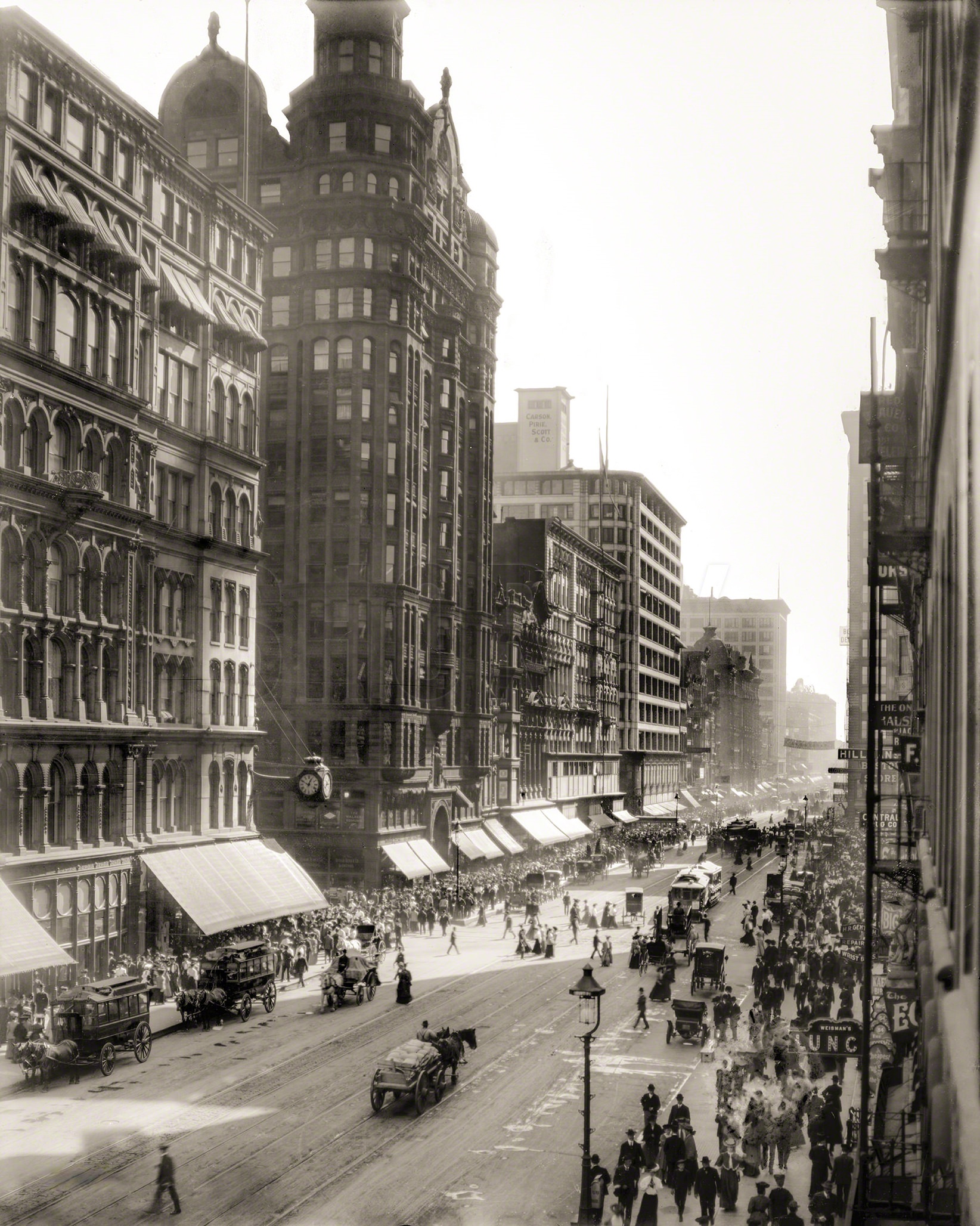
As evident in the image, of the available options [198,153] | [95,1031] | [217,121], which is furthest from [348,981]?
[217,121]

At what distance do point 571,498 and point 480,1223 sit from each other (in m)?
117

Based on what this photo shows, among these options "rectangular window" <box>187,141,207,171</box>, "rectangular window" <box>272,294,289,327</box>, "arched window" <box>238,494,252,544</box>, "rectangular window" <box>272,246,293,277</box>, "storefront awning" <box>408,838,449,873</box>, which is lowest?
"storefront awning" <box>408,838,449,873</box>

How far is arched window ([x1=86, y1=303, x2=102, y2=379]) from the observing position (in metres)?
44.8

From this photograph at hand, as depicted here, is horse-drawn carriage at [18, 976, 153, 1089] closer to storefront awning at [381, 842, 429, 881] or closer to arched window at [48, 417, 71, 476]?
arched window at [48, 417, 71, 476]

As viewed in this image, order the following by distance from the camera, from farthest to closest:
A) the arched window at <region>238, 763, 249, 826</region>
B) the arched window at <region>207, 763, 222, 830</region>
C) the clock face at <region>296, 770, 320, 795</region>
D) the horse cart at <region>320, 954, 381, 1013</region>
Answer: the clock face at <region>296, 770, 320, 795</region>
the arched window at <region>238, 763, 249, 826</region>
the arched window at <region>207, 763, 222, 830</region>
the horse cart at <region>320, 954, 381, 1013</region>

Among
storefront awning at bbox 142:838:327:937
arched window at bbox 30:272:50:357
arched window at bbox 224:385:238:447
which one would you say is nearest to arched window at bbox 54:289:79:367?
arched window at bbox 30:272:50:357

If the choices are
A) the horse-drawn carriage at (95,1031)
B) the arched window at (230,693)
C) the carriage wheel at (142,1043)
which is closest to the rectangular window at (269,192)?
the arched window at (230,693)

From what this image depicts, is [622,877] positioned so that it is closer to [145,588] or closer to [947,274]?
[145,588]

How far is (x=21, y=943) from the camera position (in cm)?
3700

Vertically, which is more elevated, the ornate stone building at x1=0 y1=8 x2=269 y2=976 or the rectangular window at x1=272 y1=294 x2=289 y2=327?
the rectangular window at x1=272 y1=294 x2=289 y2=327

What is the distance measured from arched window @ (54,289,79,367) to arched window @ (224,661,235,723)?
51.0 feet

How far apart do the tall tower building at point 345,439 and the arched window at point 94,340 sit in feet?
89.0

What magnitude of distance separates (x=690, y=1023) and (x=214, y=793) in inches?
895

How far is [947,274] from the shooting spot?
1270 cm
